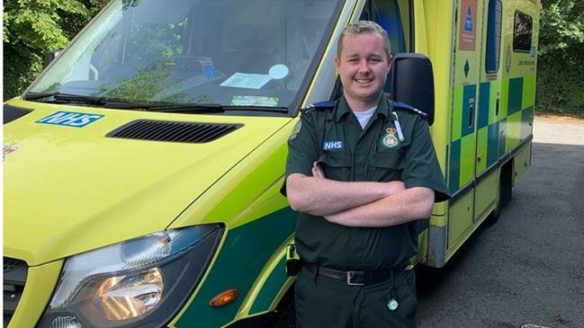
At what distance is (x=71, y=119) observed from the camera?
124 inches

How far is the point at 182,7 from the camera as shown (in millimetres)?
3725

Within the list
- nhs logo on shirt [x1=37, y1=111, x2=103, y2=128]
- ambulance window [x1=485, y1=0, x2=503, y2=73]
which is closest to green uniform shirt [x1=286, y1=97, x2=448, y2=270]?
nhs logo on shirt [x1=37, y1=111, x2=103, y2=128]

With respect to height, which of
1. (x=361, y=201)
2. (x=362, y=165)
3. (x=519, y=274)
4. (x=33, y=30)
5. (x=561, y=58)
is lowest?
(x=519, y=274)

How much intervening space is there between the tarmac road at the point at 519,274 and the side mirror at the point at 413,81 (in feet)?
6.62

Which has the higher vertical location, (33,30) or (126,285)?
(33,30)

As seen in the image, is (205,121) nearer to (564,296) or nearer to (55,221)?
(55,221)

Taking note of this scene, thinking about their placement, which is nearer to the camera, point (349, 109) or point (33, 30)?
point (349, 109)

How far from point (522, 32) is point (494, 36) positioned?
175 centimetres

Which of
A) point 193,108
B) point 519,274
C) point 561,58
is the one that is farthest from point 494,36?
point 561,58

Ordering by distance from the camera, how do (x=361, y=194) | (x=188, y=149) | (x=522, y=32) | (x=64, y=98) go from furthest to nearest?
(x=522, y=32) → (x=64, y=98) → (x=188, y=149) → (x=361, y=194)

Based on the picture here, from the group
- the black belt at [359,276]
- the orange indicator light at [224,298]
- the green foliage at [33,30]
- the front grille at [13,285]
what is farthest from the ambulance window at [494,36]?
the green foliage at [33,30]

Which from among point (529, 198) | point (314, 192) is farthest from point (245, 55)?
point (529, 198)

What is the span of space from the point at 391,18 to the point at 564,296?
8.56ft

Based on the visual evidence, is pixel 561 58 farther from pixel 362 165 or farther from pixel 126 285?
pixel 126 285
